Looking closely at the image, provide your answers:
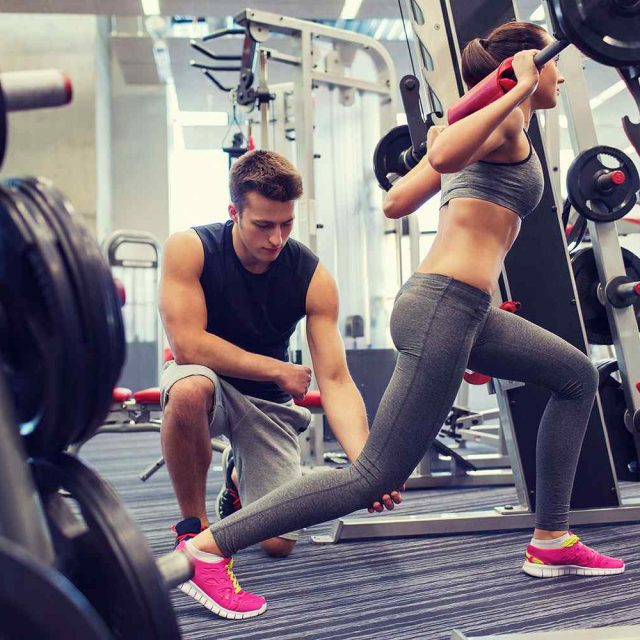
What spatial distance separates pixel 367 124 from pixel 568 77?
6.21 feet

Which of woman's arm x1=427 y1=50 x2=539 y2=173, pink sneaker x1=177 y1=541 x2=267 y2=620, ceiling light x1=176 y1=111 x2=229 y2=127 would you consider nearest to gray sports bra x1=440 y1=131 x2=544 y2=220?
woman's arm x1=427 y1=50 x2=539 y2=173

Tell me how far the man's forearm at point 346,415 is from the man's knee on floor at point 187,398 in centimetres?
32

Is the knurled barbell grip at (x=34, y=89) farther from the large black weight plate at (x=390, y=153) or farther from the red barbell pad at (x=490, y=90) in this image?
the large black weight plate at (x=390, y=153)

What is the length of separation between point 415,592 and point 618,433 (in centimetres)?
106

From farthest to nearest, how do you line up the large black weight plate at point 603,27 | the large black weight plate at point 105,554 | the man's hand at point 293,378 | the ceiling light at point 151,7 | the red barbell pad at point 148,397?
the ceiling light at point 151,7 < the red barbell pad at point 148,397 < the man's hand at point 293,378 < the large black weight plate at point 603,27 < the large black weight plate at point 105,554

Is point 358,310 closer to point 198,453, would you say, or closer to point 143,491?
point 143,491

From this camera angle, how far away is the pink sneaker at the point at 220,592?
1623 millimetres

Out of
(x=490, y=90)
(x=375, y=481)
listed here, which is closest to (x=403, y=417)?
(x=375, y=481)

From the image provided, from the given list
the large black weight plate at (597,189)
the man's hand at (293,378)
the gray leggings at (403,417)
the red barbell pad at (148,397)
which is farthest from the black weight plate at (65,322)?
the red barbell pad at (148,397)

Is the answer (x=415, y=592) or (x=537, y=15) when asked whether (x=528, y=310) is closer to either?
(x=415, y=592)

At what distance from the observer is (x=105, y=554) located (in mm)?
770

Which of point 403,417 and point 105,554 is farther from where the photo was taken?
point 403,417

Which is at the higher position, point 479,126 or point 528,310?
point 479,126

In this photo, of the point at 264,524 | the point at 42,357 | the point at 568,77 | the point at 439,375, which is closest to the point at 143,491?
the point at 264,524
